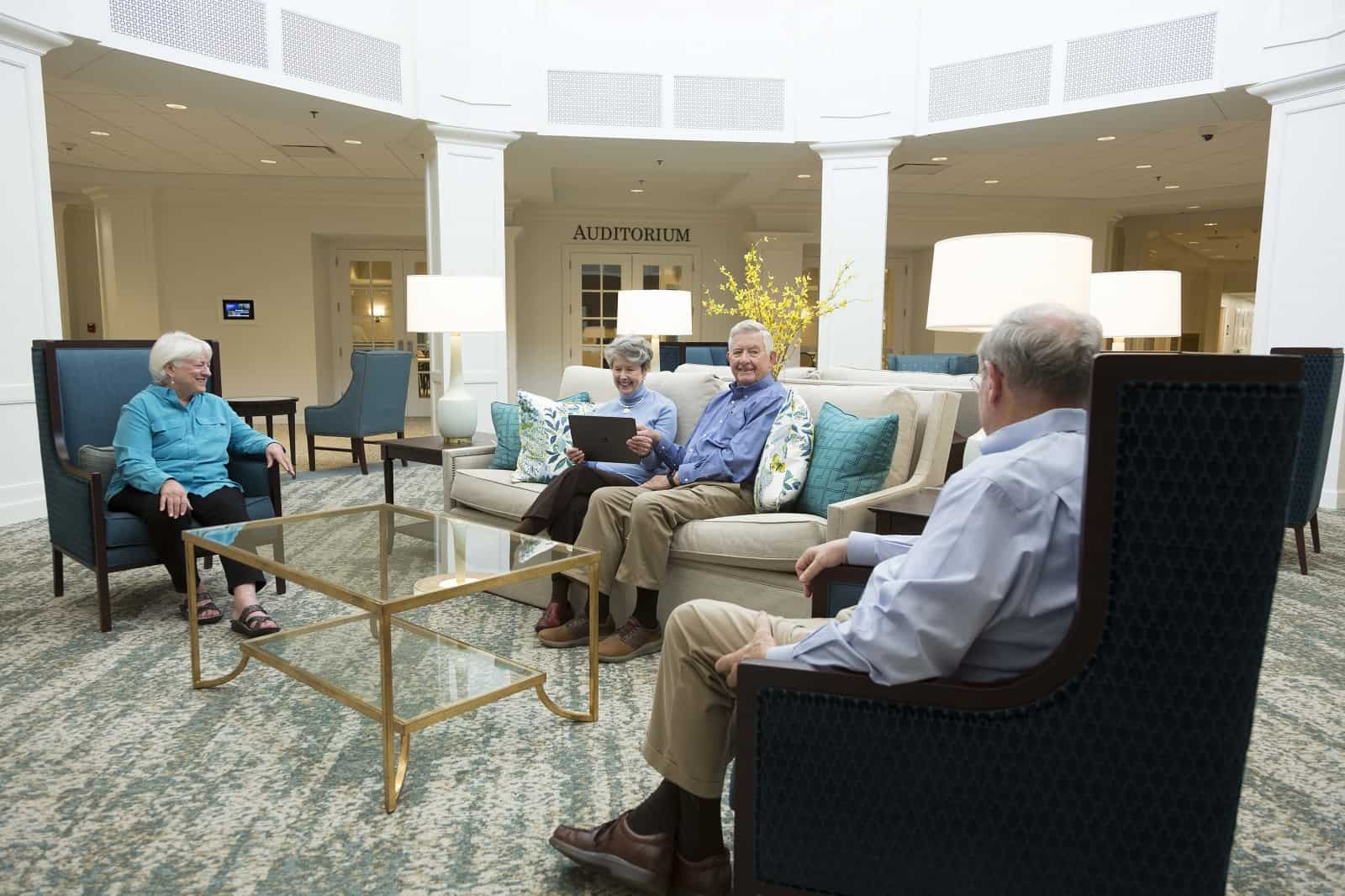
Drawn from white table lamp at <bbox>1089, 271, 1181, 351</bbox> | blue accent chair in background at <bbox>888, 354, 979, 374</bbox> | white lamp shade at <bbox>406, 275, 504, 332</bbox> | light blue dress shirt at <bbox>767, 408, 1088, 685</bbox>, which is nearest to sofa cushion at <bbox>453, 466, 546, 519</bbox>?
white lamp shade at <bbox>406, 275, 504, 332</bbox>

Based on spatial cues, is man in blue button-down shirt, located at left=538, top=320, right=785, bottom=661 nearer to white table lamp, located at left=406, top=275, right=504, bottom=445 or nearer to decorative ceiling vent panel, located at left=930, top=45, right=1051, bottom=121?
white table lamp, located at left=406, top=275, right=504, bottom=445

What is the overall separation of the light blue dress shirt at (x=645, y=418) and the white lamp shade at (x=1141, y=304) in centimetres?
178

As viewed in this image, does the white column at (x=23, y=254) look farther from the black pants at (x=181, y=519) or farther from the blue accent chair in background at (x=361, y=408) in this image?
the black pants at (x=181, y=519)

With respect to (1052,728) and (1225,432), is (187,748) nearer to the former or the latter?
(1052,728)

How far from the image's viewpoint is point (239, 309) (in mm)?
11453

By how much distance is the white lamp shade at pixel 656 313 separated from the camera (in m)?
6.04

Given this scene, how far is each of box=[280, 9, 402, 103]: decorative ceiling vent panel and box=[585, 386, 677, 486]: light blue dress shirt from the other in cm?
429

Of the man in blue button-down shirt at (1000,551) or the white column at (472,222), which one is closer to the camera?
the man in blue button-down shirt at (1000,551)

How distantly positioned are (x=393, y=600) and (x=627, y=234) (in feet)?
36.7

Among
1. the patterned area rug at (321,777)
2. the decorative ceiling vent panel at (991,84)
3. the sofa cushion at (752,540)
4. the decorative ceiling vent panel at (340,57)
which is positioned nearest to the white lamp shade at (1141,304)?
the patterned area rug at (321,777)

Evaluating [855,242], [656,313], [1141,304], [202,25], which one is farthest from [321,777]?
[855,242]

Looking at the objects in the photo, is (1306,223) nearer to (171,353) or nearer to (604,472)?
(604,472)

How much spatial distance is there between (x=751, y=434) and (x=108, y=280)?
10804mm

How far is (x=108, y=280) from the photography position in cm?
1089
